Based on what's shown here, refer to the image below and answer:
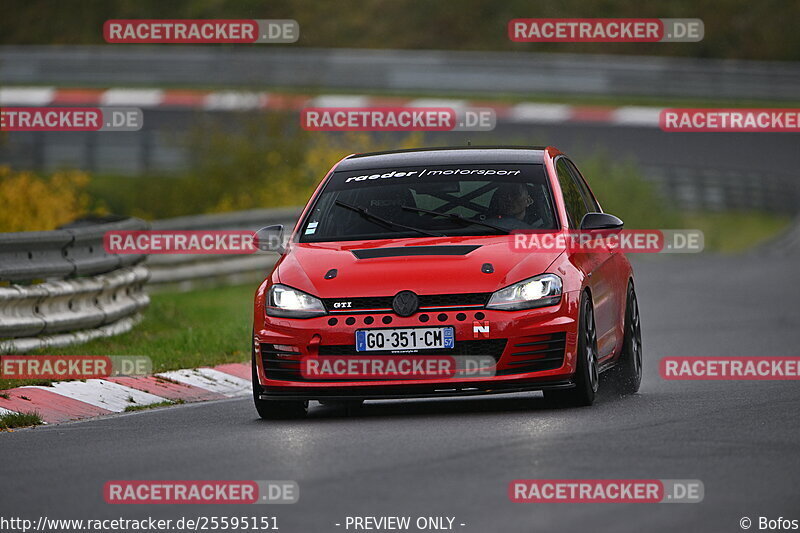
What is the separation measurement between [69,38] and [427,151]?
51574 millimetres

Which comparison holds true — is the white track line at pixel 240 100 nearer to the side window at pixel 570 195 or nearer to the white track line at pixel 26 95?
the white track line at pixel 26 95

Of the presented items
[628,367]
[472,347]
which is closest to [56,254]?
[628,367]

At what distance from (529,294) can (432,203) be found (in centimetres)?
127

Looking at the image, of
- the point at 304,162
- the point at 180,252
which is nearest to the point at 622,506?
the point at 180,252

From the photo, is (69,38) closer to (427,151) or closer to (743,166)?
(743,166)

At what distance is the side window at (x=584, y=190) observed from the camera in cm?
1192

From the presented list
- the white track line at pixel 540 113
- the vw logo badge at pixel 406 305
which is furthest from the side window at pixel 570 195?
the white track line at pixel 540 113

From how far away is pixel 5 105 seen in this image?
43.0 metres

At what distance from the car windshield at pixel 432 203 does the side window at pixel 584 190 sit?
1.04 meters

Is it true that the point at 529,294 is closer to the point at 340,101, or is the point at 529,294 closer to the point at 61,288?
the point at 61,288

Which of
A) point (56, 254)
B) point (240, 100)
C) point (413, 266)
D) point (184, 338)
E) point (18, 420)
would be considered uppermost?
point (413, 266)

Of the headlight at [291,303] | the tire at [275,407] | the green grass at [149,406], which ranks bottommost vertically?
the green grass at [149,406]

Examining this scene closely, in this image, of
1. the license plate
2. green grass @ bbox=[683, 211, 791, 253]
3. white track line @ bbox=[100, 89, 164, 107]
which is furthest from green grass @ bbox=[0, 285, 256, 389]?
white track line @ bbox=[100, 89, 164, 107]

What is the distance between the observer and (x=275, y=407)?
10070mm
